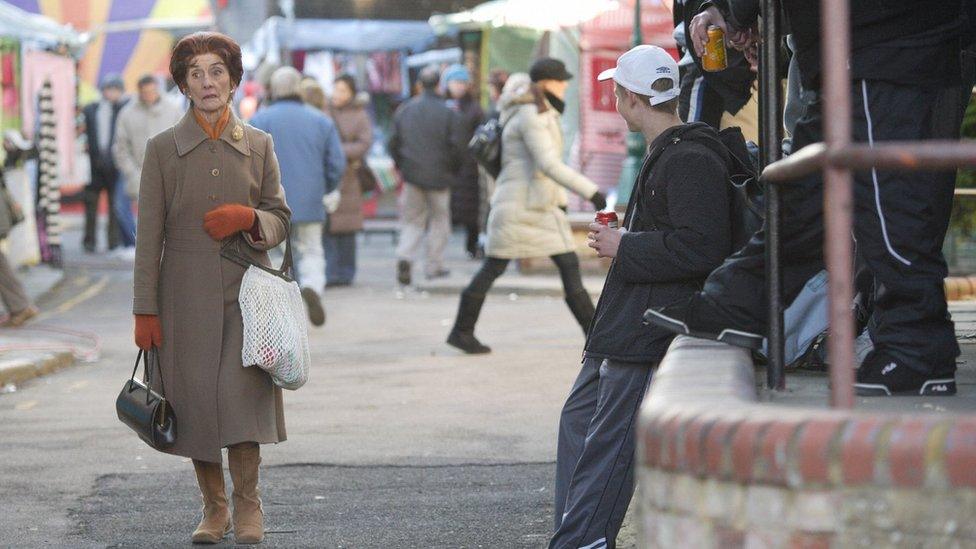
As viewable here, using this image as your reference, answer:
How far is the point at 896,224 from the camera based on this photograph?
4.48 metres

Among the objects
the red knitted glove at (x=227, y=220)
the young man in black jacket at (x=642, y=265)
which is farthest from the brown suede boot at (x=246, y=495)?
the young man in black jacket at (x=642, y=265)

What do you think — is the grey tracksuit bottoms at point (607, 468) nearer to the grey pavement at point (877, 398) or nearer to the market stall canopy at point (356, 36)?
the grey pavement at point (877, 398)

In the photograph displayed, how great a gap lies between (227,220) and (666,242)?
1766 millimetres

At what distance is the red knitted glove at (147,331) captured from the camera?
20.6 feet

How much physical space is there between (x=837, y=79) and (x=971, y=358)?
9.32ft

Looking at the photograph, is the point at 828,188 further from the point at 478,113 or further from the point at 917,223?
the point at 478,113

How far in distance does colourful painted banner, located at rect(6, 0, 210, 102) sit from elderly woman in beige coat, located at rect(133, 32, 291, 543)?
87.4ft

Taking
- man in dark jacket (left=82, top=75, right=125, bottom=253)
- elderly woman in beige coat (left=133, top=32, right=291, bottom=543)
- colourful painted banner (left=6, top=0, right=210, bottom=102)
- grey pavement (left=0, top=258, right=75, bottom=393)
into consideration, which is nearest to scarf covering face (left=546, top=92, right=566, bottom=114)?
grey pavement (left=0, top=258, right=75, bottom=393)

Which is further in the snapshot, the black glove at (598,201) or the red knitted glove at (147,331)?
the black glove at (598,201)

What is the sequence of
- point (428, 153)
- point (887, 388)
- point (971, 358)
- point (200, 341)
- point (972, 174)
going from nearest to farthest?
point (887, 388) < point (971, 358) < point (200, 341) < point (972, 174) < point (428, 153)

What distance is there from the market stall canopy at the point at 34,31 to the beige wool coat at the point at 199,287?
12.6m

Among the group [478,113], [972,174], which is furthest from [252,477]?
[478,113]

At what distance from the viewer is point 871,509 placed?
2.89m

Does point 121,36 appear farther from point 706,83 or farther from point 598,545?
point 598,545
